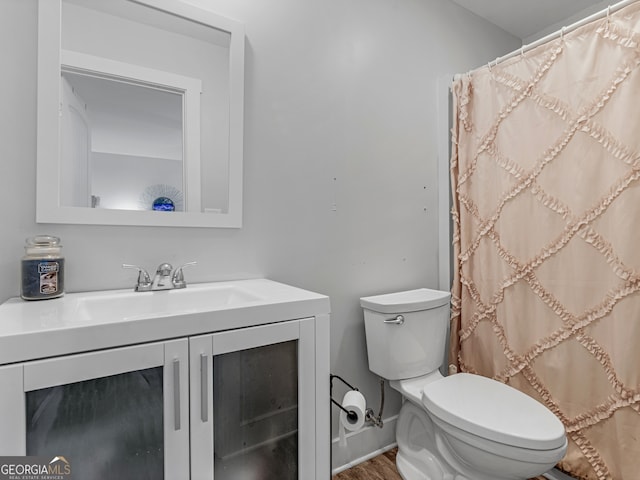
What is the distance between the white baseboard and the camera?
5.21ft

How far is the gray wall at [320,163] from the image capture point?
1.06m

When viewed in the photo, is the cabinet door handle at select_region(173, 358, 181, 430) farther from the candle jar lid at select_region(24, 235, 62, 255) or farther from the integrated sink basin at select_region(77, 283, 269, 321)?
the candle jar lid at select_region(24, 235, 62, 255)

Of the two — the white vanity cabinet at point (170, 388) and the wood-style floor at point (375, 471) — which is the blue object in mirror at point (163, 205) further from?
the wood-style floor at point (375, 471)

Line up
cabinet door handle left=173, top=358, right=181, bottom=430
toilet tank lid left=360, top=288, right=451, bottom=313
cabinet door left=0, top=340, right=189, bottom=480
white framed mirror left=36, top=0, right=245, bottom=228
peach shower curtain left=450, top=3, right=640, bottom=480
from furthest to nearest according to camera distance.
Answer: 1. toilet tank lid left=360, top=288, right=451, bottom=313
2. peach shower curtain left=450, top=3, right=640, bottom=480
3. white framed mirror left=36, top=0, right=245, bottom=228
4. cabinet door handle left=173, top=358, right=181, bottom=430
5. cabinet door left=0, top=340, right=189, bottom=480

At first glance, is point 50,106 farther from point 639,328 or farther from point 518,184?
point 639,328

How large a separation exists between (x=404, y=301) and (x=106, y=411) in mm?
1165

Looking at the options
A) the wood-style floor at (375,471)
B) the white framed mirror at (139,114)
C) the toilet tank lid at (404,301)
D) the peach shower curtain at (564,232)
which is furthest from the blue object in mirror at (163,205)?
the peach shower curtain at (564,232)

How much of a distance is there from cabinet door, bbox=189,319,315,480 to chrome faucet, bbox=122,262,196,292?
1.32 ft

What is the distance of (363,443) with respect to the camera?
1672mm

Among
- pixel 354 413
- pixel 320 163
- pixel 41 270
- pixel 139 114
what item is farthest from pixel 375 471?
pixel 139 114

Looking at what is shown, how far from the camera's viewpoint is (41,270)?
3.21 feet

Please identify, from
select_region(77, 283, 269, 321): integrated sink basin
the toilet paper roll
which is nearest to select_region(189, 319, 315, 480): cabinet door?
select_region(77, 283, 269, 321): integrated sink basin

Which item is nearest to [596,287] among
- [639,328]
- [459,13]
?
[639,328]

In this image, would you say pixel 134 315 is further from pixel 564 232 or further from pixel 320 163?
pixel 564 232
